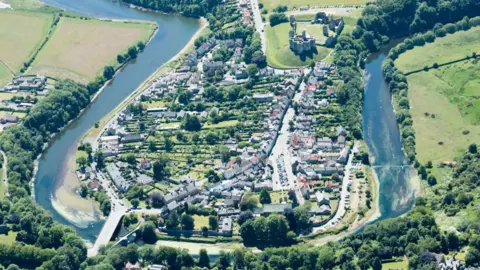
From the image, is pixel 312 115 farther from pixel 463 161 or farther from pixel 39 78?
pixel 39 78

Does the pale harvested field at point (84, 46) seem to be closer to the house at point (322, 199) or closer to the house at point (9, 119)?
the house at point (9, 119)

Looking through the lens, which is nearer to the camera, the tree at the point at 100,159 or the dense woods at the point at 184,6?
the tree at the point at 100,159

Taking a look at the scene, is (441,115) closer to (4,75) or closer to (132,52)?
(132,52)

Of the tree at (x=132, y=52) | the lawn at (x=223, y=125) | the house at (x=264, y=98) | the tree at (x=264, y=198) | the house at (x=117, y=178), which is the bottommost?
the tree at (x=264, y=198)

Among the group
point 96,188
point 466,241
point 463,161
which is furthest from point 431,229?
point 96,188

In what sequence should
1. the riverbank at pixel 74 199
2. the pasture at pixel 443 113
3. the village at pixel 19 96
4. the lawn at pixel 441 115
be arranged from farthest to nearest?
the village at pixel 19 96, the pasture at pixel 443 113, the lawn at pixel 441 115, the riverbank at pixel 74 199

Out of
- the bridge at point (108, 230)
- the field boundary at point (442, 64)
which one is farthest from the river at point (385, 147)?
the bridge at point (108, 230)
